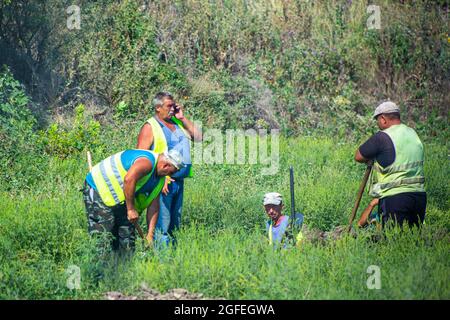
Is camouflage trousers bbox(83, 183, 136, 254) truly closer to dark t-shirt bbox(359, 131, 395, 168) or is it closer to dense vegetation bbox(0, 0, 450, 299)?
dense vegetation bbox(0, 0, 450, 299)

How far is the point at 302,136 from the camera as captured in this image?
1425 cm

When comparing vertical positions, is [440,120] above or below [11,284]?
above

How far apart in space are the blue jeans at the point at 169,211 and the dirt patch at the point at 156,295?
3.67 ft

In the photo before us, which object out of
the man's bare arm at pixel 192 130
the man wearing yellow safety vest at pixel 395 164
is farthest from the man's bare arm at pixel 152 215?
the man wearing yellow safety vest at pixel 395 164

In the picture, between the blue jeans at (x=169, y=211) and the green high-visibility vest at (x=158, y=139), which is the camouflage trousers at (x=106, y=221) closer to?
the blue jeans at (x=169, y=211)

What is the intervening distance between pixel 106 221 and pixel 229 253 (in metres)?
1.17

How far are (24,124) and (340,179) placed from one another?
14.8 feet

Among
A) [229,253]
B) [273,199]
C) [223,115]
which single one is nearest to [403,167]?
[273,199]

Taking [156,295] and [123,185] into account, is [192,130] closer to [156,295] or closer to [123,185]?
[123,185]

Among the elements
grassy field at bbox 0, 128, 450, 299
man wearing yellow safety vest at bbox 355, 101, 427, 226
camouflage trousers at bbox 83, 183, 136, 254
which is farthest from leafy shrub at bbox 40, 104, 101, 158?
man wearing yellow safety vest at bbox 355, 101, 427, 226

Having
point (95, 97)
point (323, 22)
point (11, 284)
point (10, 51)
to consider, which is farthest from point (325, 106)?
point (11, 284)

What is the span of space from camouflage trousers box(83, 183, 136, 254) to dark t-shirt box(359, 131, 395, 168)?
2.43m
